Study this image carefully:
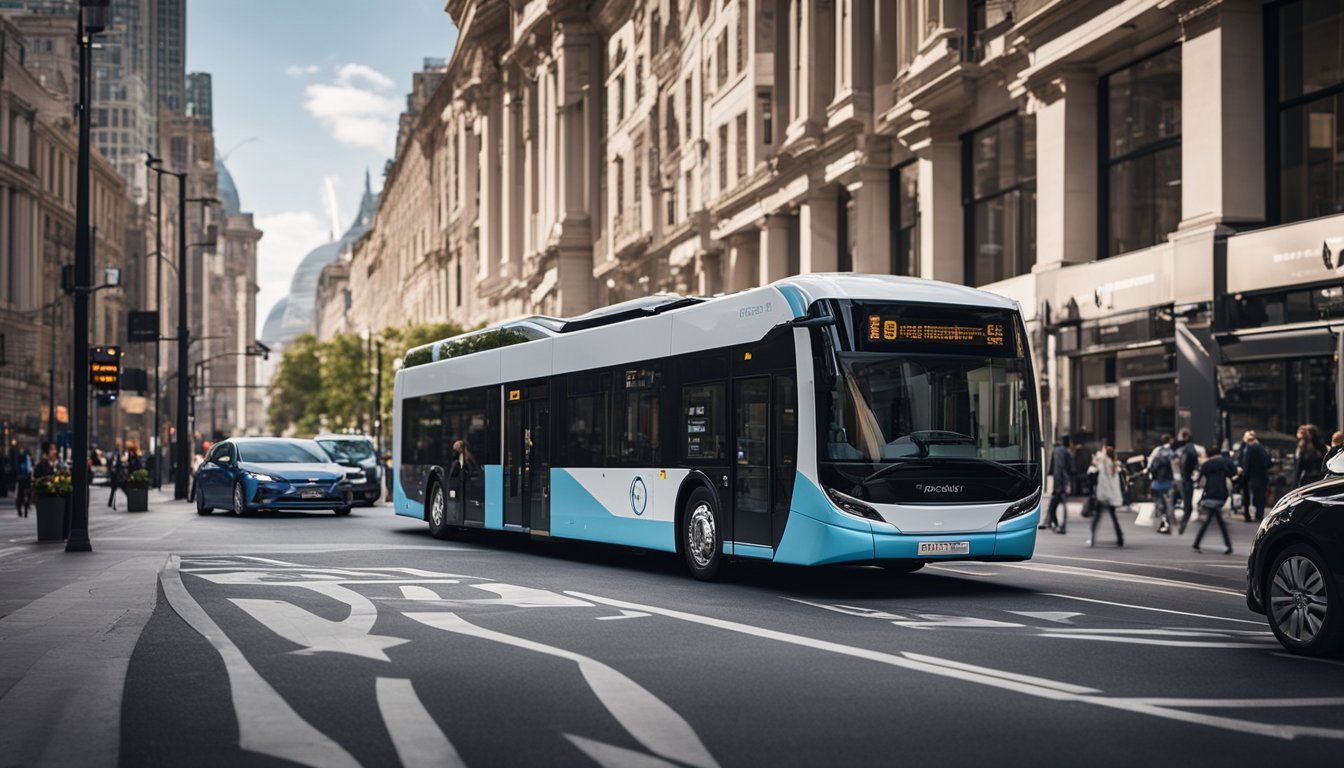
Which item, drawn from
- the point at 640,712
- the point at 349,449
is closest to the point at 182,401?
the point at 349,449

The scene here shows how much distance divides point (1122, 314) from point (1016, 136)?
6.84 meters

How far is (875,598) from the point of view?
15.0m

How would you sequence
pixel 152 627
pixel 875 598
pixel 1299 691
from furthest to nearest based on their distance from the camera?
pixel 875 598 < pixel 152 627 < pixel 1299 691

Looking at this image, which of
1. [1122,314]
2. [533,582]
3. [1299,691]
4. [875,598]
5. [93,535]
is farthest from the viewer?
[1122,314]

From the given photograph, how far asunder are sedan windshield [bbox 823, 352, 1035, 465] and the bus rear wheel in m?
2.17

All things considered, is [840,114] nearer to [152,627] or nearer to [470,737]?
[152,627]

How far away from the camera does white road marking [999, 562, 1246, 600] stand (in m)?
16.5

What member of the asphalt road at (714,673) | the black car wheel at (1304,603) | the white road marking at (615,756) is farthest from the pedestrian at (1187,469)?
the white road marking at (615,756)

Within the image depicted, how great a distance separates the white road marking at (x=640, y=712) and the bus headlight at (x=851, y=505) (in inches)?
164

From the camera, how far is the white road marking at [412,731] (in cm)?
718

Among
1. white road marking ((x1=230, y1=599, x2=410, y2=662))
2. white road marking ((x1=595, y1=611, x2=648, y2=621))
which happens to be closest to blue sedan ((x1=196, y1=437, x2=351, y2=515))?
white road marking ((x1=230, y1=599, x2=410, y2=662))

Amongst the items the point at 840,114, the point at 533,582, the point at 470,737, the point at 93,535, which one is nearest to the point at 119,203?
the point at 840,114

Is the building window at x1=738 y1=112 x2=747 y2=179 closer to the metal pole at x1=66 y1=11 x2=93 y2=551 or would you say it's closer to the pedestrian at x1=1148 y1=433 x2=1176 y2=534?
the pedestrian at x1=1148 y1=433 x2=1176 y2=534

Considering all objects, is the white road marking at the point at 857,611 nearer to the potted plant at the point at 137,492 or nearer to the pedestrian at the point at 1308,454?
the pedestrian at the point at 1308,454
